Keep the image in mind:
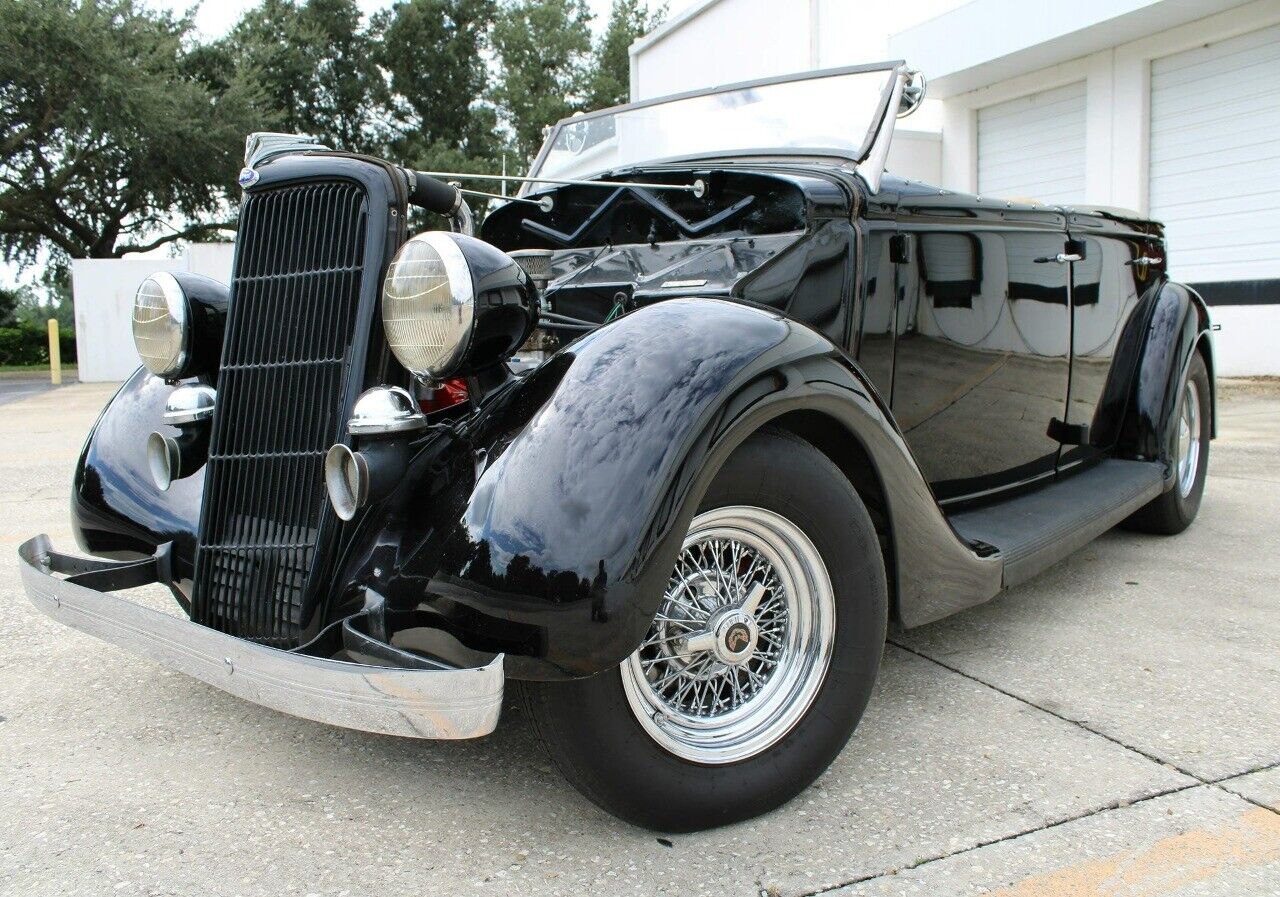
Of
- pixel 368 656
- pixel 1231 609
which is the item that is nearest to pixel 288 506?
pixel 368 656

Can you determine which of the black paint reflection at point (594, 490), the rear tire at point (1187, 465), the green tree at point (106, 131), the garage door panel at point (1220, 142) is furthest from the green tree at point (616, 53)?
the black paint reflection at point (594, 490)

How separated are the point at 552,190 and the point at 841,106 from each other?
101 cm

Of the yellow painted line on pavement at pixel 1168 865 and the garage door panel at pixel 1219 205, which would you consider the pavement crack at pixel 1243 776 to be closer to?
the yellow painted line on pavement at pixel 1168 865

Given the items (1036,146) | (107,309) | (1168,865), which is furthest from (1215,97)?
(107,309)

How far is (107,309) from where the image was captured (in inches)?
671

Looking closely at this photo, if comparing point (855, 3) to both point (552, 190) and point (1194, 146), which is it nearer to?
point (1194, 146)

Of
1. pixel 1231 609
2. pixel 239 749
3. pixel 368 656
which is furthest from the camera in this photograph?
pixel 1231 609

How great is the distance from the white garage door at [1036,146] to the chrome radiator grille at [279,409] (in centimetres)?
1189

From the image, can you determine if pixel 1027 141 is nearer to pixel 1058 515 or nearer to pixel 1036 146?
pixel 1036 146

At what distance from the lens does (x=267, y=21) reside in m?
30.4

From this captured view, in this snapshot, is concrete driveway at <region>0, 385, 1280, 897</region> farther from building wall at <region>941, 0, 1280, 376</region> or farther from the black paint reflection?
building wall at <region>941, 0, 1280, 376</region>

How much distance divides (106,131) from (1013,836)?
78.5 feet

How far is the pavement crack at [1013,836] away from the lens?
170 centimetres

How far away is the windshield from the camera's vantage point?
308cm
